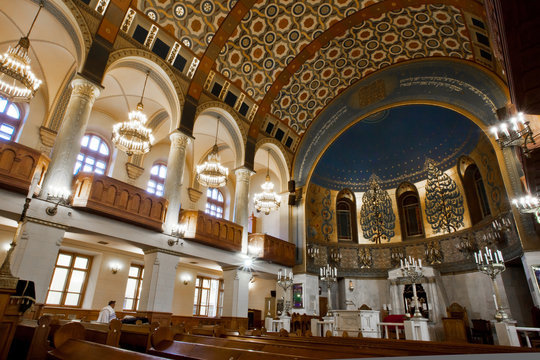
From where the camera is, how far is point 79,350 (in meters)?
2.78

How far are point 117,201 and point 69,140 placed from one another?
2.25 m

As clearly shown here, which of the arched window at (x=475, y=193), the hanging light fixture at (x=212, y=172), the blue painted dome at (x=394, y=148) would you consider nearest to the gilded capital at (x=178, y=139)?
the hanging light fixture at (x=212, y=172)

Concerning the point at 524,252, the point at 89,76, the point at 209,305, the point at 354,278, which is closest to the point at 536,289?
the point at 524,252

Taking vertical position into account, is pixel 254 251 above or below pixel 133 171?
below

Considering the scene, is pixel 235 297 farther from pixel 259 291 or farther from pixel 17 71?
pixel 17 71

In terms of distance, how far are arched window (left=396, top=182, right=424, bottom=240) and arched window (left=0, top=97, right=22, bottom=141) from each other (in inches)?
741

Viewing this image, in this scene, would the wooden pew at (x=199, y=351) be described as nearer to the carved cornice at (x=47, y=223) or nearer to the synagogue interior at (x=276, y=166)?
the synagogue interior at (x=276, y=166)

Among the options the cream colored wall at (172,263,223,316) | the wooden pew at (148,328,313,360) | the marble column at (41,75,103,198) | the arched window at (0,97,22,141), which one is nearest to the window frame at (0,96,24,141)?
Result: the arched window at (0,97,22,141)

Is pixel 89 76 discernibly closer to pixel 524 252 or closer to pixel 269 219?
pixel 269 219

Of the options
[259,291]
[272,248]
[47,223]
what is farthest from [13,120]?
[259,291]

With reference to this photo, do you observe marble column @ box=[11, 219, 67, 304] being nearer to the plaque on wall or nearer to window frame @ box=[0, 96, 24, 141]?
window frame @ box=[0, 96, 24, 141]

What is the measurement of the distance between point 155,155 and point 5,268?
13346mm

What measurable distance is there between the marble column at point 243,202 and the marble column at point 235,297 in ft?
3.60

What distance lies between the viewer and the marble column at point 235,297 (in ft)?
41.5
